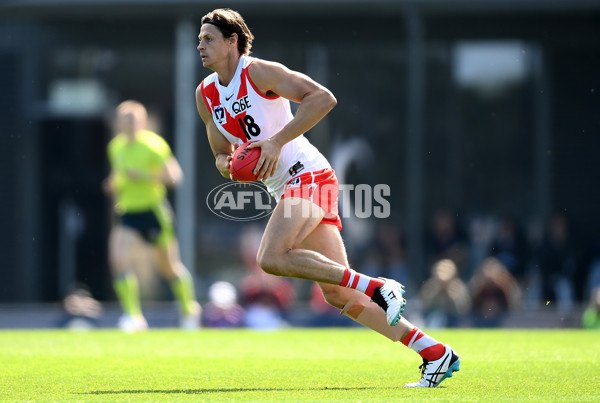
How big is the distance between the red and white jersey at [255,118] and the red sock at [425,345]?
4.11 ft

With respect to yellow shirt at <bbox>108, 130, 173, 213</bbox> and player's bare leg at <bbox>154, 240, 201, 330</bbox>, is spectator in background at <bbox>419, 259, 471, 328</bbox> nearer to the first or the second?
player's bare leg at <bbox>154, 240, 201, 330</bbox>

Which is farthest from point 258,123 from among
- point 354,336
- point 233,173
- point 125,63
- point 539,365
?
point 125,63

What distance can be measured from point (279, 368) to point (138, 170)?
6.03 meters

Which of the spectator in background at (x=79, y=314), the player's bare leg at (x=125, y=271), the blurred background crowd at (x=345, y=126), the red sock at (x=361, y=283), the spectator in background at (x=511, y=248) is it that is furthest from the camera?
the blurred background crowd at (x=345, y=126)

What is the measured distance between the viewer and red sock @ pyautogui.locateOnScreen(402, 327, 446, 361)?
6.55 m

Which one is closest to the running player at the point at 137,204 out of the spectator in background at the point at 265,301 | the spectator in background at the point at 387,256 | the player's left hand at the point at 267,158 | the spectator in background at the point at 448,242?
the spectator in background at the point at 265,301

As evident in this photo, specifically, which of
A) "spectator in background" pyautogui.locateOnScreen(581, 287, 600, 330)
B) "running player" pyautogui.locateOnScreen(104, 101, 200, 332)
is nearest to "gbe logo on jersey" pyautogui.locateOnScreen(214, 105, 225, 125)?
"running player" pyautogui.locateOnScreen(104, 101, 200, 332)

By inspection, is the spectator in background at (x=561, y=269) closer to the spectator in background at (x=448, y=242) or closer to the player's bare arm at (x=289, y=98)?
the spectator in background at (x=448, y=242)

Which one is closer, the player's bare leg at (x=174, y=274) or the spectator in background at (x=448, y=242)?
the player's bare leg at (x=174, y=274)

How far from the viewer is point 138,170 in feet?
43.6

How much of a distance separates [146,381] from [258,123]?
182 cm

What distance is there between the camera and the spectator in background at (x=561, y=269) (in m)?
16.6

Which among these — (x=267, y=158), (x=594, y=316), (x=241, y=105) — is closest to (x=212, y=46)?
(x=241, y=105)

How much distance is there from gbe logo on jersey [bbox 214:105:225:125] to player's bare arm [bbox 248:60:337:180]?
1.02 ft
